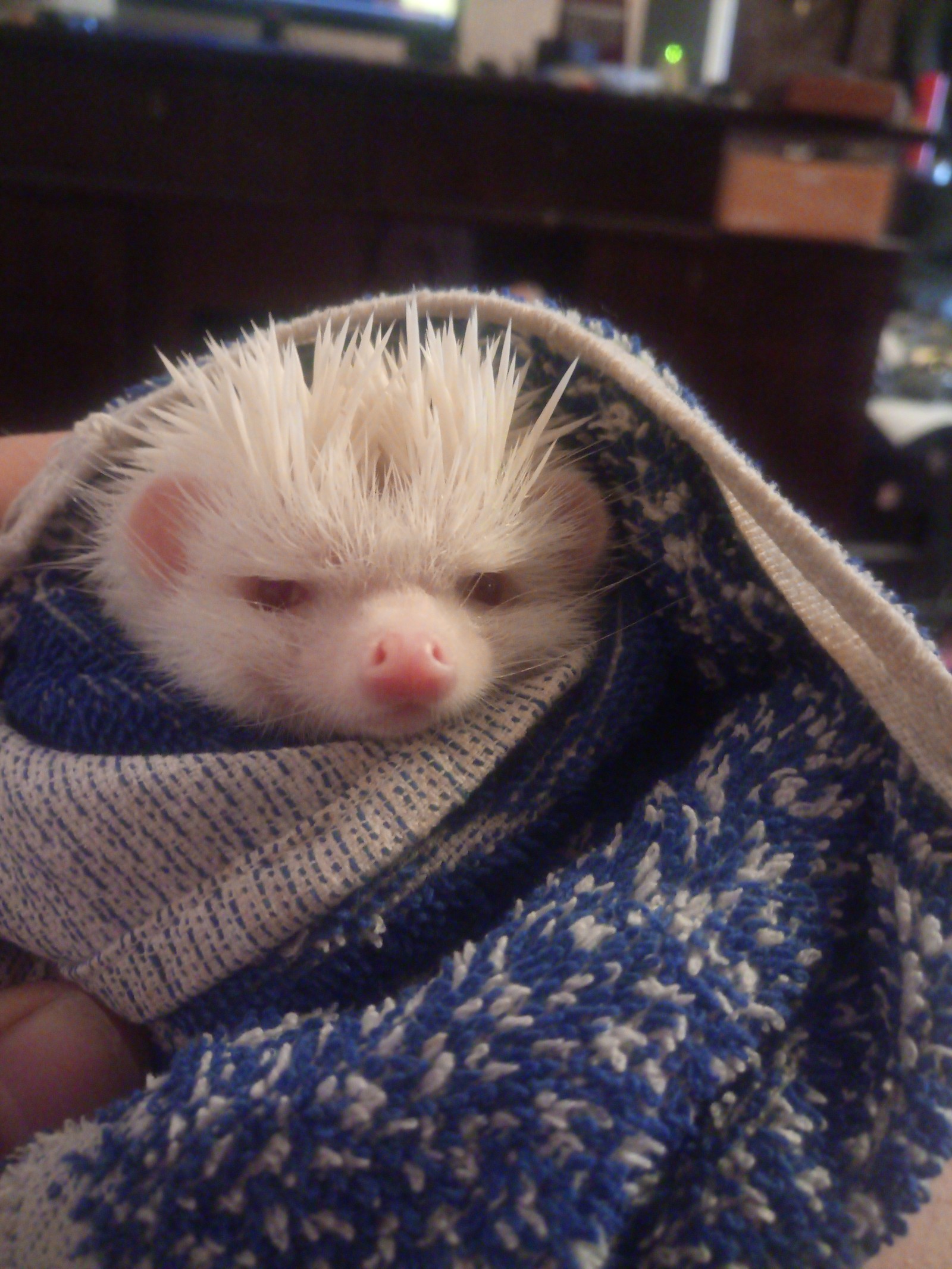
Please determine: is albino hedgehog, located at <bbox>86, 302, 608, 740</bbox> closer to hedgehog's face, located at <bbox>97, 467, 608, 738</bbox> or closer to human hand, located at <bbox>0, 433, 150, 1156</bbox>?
hedgehog's face, located at <bbox>97, 467, 608, 738</bbox>

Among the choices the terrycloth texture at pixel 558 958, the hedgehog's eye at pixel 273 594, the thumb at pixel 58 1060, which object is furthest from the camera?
the hedgehog's eye at pixel 273 594

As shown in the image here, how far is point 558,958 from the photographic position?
0.51m

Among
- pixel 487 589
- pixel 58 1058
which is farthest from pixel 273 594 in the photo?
pixel 58 1058

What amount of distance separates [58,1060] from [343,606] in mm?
397

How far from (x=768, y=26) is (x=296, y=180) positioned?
1.73 m

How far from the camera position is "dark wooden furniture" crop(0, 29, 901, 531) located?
89.5 inches

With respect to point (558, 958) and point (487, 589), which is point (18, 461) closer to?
point (487, 589)

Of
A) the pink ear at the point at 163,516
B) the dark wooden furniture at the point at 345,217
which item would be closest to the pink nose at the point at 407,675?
the pink ear at the point at 163,516

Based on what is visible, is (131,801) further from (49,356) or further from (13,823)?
(49,356)

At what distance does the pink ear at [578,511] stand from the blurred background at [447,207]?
1616 mm

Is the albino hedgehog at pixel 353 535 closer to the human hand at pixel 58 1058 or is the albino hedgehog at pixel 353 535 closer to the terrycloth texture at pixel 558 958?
the terrycloth texture at pixel 558 958

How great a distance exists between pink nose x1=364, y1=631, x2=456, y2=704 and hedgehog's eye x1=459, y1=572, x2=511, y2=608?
5.1 inches

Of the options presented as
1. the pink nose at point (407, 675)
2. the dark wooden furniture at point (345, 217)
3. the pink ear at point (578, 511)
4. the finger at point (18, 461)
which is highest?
the dark wooden furniture at point (345, 217)

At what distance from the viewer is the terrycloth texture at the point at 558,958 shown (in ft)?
1.53
